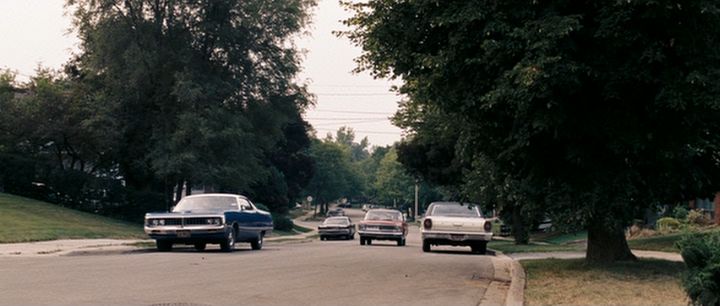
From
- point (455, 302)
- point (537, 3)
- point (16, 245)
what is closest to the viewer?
point (455, 302)

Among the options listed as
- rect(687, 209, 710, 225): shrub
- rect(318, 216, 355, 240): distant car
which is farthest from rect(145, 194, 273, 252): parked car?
rect(318, 216, 355, 240): distant car

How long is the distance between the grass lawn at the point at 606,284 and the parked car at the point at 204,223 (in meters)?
9.12

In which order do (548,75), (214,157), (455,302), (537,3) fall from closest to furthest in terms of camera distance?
1. (455,302)
2. (548,75)
3. (537,3)
4. (214,157)

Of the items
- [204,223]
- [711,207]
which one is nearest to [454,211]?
[204,223]

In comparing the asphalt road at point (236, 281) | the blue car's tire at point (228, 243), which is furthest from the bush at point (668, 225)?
the blue car's tire at point (228, 243)

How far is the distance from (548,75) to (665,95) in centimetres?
199

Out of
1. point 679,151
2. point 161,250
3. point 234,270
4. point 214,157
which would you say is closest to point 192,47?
point 214,157

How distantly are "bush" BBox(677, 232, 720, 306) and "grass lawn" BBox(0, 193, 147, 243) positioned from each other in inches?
810

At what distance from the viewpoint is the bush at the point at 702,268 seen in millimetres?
9039

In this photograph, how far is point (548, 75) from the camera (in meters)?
13.0

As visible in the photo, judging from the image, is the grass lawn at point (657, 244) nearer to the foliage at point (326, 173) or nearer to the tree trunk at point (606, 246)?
the tree trunk at point (606, 246)

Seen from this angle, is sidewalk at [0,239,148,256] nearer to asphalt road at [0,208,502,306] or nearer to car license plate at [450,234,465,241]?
asphalt road at [0,208,502,306]

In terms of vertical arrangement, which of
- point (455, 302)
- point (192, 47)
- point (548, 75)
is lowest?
point (455, 302)

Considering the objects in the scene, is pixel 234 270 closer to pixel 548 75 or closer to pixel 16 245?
pixel 548 75
